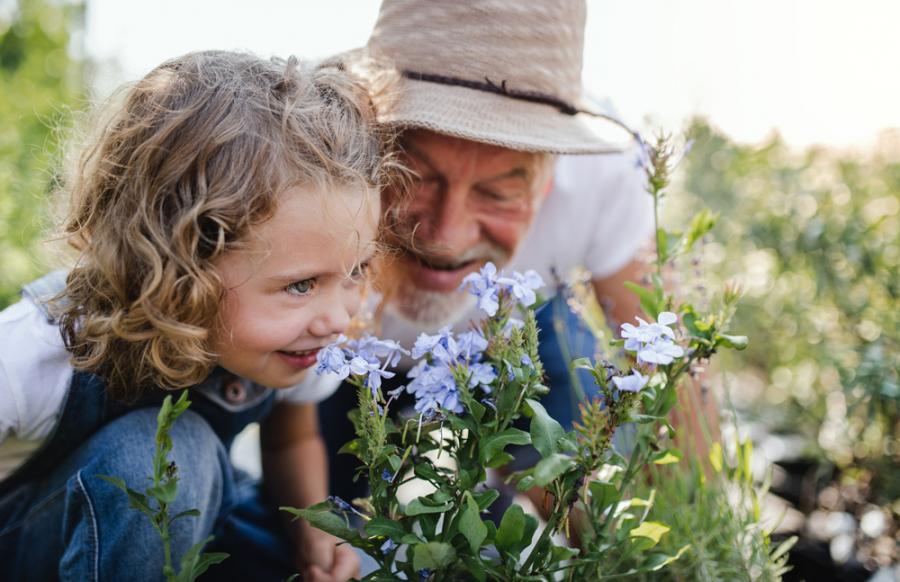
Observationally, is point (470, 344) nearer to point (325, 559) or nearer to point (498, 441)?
point (498, 441)

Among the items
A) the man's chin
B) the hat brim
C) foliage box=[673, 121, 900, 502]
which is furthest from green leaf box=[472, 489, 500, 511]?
foliage box=[673, 121, 900, 502]

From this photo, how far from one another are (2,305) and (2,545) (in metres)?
1.15

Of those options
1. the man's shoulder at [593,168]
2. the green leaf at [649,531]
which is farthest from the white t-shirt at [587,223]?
the green leaf at [649,531]

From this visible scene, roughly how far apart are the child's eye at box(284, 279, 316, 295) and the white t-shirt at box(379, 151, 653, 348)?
0.86 meters

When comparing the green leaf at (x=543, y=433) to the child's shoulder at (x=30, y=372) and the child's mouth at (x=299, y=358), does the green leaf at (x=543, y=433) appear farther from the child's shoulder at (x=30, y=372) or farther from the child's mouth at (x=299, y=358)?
the child's shoulder at (x=30, y=372)

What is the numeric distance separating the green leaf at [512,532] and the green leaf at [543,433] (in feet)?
0.25

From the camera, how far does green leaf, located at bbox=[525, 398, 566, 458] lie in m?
0.86

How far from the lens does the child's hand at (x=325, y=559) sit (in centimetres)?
150

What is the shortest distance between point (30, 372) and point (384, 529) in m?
0.73

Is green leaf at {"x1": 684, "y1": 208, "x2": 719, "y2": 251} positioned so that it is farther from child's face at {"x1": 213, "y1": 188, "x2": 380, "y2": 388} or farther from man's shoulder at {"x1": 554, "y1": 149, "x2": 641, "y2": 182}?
man's shoulder at {"x1": 554, "y1": 149, "x2": 641, "y2": 182}

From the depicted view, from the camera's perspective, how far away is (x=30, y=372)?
4.11 ft

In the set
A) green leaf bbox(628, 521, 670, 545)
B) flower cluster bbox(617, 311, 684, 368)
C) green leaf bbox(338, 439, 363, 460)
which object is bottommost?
green leaf bbox(628, 521, 670, 545)

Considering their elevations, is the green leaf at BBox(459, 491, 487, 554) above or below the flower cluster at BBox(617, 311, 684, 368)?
below

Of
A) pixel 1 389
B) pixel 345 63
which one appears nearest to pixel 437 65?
pixel 345 63
